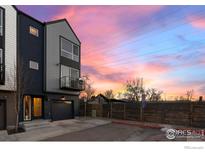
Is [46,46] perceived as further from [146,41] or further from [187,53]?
[187,53]

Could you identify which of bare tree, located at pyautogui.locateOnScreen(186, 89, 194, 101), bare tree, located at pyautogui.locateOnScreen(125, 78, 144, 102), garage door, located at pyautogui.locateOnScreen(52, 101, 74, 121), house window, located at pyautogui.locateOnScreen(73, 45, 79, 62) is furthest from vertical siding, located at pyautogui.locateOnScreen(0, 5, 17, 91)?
bare tree, located at pyautogui.locateOnScreen(125, 78, 144, 102)

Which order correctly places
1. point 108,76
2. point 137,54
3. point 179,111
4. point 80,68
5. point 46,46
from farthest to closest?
point 80,68 < point 108,76 < point 46,46 < point 179,111 < point 137,54

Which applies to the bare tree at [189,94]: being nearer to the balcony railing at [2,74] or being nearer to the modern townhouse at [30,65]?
the modern townhouse at [30,65]

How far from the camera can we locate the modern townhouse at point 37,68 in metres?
12.5

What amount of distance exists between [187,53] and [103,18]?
16.7 feet

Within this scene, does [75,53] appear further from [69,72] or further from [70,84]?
[70,84]

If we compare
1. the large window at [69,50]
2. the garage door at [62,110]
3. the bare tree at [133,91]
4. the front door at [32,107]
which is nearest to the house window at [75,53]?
the large window at [69,50]

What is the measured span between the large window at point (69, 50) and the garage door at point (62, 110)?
13.2 feet

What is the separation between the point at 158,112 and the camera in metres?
16.0

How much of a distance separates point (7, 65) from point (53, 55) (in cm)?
454

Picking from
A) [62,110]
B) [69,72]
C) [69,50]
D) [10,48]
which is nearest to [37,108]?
[62,110]

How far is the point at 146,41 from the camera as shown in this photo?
12.0 m

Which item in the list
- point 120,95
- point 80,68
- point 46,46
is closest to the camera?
point 46,46
